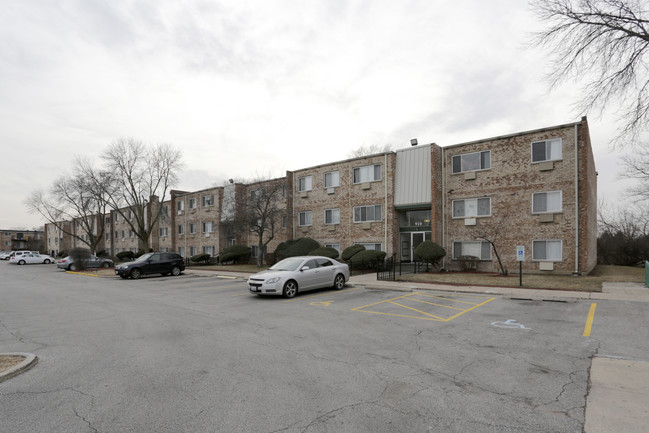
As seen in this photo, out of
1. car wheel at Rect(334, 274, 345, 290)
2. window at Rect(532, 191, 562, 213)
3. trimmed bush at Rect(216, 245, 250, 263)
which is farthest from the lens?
trimmed bush at Rect(216, 245, 250, 263)

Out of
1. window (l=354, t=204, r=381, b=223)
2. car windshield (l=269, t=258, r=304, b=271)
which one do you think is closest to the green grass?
car windshield (l=269, t=258, r=304, b=271)

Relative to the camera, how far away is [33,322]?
29.8 ft

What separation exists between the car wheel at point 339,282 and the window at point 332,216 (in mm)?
12358

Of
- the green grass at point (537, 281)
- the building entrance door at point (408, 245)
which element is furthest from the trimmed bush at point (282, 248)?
the green grass at point (537, 281)

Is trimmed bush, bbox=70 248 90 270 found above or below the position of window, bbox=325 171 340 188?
below

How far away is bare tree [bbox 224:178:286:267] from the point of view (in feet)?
93.5

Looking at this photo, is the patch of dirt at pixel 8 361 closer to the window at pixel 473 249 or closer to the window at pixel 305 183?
the window at pixel 473 249

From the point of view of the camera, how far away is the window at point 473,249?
20859 mm

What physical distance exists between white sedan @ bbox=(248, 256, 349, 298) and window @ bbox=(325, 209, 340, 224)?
12197 millimetres

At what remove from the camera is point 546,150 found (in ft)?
62.6

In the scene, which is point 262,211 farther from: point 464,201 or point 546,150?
point 546,150

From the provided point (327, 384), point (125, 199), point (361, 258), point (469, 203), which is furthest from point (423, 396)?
point (125, 199)

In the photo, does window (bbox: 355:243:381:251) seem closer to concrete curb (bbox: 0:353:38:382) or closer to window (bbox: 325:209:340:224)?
window (bbox: 325:209:340:224)

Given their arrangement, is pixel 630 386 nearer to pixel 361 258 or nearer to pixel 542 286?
pixel 542 286
